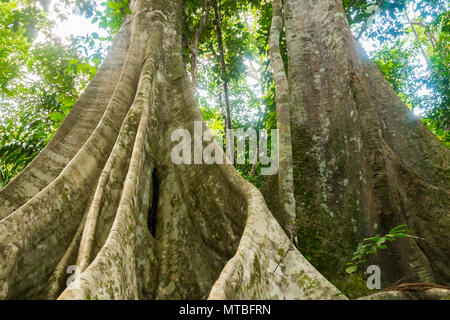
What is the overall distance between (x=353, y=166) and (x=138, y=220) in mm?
1984

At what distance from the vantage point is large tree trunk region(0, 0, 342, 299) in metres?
1.82

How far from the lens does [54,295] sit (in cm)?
192

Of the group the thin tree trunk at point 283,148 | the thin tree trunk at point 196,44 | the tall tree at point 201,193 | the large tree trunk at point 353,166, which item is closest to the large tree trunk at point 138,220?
the tall tree at point 201,193

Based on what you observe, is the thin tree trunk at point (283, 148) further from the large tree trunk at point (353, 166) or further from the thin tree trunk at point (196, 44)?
the thin tree trunk at point (196, 44)

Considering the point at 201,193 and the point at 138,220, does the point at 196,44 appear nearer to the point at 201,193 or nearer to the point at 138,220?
the point at 201,193

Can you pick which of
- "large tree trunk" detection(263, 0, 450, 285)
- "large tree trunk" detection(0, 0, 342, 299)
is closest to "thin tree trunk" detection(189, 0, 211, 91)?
"large tree trunk" detection(263, 0, 450, 285)

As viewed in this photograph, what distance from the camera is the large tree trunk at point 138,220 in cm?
182

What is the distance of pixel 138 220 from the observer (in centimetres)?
245

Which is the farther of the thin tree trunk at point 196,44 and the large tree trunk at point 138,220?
the thin tree trunk at point 196,44

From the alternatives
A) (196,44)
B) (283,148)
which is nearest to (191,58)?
(196,44)

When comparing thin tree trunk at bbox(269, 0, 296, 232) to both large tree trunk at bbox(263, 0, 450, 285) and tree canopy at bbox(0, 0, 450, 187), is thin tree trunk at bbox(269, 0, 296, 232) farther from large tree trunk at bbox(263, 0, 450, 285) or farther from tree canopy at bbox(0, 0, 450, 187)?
tree canopy at bbox(0, 0, 450, 187)

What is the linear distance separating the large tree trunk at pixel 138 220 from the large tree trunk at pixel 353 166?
803 millimetres

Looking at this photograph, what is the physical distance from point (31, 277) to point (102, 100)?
221cm
